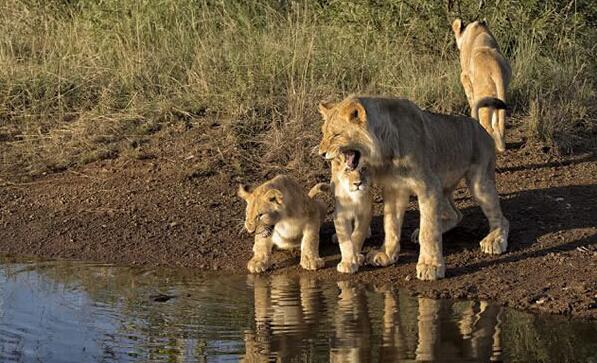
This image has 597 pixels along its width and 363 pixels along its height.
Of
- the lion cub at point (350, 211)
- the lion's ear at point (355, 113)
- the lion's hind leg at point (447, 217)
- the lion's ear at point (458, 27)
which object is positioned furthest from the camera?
the lion's ear at point (458, 27)

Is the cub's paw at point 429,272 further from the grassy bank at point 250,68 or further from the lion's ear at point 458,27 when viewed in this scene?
the lion's ear at point 458,27

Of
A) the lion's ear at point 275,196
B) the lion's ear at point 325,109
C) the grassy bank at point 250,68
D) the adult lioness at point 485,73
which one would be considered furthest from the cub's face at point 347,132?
the adult lioness at point 485,73

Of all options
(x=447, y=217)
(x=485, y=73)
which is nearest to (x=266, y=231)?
(x=447, y=217)

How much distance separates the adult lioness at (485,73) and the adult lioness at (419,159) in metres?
1.94

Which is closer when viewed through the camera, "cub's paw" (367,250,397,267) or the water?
the water

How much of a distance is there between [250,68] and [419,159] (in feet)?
13.1

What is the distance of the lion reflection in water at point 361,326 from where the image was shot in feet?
18.9

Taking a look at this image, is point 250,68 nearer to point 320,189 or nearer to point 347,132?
point 320,189

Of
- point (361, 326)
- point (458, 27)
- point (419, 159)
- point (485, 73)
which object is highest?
point (458, 27)

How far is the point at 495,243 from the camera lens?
7625 mm

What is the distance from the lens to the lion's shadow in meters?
7.78

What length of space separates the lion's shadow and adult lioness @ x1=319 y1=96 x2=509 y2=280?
16 cm

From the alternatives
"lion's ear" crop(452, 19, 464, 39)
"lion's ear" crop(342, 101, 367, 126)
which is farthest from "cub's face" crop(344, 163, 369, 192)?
"lion's ear" crop(452, 19, 464, 39)

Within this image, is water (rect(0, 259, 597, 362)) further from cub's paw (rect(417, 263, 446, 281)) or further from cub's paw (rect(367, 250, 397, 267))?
cub's paw (rect(367, 250, 397, 267))
